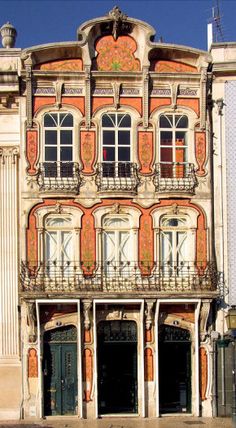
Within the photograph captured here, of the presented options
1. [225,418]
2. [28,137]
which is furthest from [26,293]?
[225,418]

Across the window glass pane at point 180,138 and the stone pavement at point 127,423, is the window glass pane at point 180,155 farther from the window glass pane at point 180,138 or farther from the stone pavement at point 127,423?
the stone pavement at point 127,423

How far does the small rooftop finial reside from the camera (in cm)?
3262

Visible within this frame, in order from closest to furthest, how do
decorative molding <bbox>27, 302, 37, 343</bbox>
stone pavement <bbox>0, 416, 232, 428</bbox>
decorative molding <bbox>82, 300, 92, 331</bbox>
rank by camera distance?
stone pavement <bbox>0, 416, 232, 428</bbox>
decorative molding <bbox>27, 302, 37, 343</bbox>
decorative molding <bbox>82, 300, 92, 331</bbox>

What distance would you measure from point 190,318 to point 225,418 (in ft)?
11.5

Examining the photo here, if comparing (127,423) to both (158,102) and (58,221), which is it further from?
(158,102)

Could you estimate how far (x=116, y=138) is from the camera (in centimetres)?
3175

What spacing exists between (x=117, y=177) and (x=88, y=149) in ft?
4.59

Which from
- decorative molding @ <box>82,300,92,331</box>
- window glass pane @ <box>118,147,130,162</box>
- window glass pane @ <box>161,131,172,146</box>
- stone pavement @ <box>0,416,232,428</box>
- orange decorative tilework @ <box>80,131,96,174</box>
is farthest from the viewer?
window glass pane @ <box>161,131,172,146</box>

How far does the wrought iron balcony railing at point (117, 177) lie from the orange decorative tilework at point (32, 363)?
5.92 m

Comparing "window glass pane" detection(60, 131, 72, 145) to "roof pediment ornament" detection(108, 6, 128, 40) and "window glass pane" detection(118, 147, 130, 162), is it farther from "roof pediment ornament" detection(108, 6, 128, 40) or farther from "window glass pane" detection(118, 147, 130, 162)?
"roof pediment ornament" detection(108, 6, 128, 40)

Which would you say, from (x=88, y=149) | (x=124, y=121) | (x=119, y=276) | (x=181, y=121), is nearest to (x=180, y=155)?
(x=181, y=121)

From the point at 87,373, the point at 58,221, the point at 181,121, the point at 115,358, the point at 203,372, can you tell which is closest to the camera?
the point at 87,373

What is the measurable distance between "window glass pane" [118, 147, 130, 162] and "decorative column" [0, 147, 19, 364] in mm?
3537

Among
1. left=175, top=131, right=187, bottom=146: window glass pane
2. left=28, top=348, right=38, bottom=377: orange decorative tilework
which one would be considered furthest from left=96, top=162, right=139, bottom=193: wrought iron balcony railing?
left=28, top=348, right=38, bottom=377: orange decorative tilework
